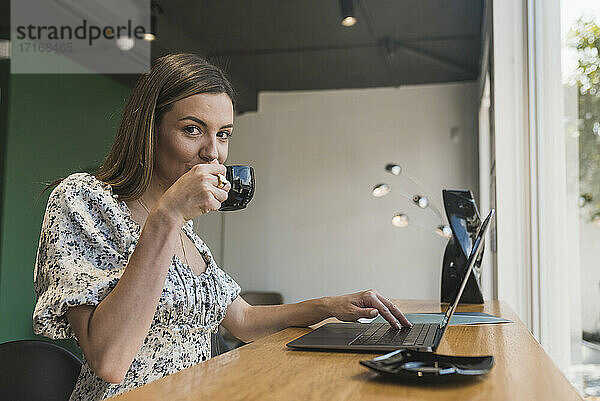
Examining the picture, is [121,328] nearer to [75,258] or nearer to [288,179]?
[75,258]

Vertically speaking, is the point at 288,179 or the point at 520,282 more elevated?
the point at 288,179

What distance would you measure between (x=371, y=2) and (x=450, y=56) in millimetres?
1329

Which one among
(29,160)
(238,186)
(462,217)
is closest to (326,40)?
(29,160)

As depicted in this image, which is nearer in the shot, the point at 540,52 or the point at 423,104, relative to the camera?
the point at 540,52

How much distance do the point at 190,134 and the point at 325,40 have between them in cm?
394

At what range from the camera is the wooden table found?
593mm

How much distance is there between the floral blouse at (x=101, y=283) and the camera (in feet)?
3.21

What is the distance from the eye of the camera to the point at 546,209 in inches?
95.6

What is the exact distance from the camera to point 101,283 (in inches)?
38.1

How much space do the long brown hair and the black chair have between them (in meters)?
0.31

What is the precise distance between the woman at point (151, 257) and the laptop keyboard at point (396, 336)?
4cm

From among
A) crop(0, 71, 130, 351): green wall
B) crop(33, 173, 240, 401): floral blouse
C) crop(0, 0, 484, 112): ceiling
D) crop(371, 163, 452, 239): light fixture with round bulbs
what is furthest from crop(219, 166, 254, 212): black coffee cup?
crop(0, 0, 484, 112): ceiling

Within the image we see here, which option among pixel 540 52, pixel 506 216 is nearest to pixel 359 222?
pixel 506 216

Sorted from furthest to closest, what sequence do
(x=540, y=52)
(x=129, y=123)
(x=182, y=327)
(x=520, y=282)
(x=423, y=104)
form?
(x=423, y=104) → (x=520, y=282) → (x=540, y=52) → (x=129, y=123) → (x=182, y=327)
